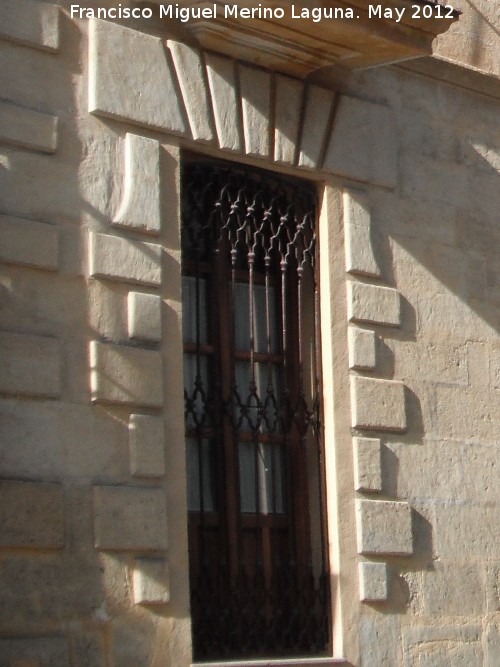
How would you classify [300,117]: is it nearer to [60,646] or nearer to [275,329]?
[275,329]

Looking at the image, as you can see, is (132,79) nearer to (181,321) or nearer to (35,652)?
(181,321)

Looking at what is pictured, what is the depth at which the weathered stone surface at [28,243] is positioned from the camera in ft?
22.3

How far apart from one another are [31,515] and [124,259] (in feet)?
4.48

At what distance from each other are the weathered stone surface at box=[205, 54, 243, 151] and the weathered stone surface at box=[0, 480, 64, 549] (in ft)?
7.10

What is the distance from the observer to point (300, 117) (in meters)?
8.20

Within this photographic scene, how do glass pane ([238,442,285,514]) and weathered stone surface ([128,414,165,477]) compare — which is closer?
weathered stone surface ([128,414,165,477])

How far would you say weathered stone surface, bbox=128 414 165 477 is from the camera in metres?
7.01

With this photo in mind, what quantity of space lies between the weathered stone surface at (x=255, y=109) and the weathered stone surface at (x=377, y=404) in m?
1.35

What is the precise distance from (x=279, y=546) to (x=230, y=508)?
0.41 m

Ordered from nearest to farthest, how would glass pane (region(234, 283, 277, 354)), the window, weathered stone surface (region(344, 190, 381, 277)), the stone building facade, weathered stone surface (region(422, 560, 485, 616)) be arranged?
1. the stone building facade
2. the window
3. glass pane (region(234, 283, 277, 354))
4. weathered stone surface (region(422, 560, 485, 616))
5. weathered stone surface (region(344, 190, 381, 277))

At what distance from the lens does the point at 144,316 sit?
7.21 meters

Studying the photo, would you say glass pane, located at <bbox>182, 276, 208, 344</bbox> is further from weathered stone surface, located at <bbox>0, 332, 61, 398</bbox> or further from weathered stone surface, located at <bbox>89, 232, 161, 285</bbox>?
weathered stone surface, located at <bbox>0, 332, 61, 398</bbox>

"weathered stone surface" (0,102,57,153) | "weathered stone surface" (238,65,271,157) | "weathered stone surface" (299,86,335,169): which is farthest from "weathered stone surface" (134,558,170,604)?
"weathered stone surface" (299,86,335,169)

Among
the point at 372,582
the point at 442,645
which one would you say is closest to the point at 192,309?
the point at 372,582
